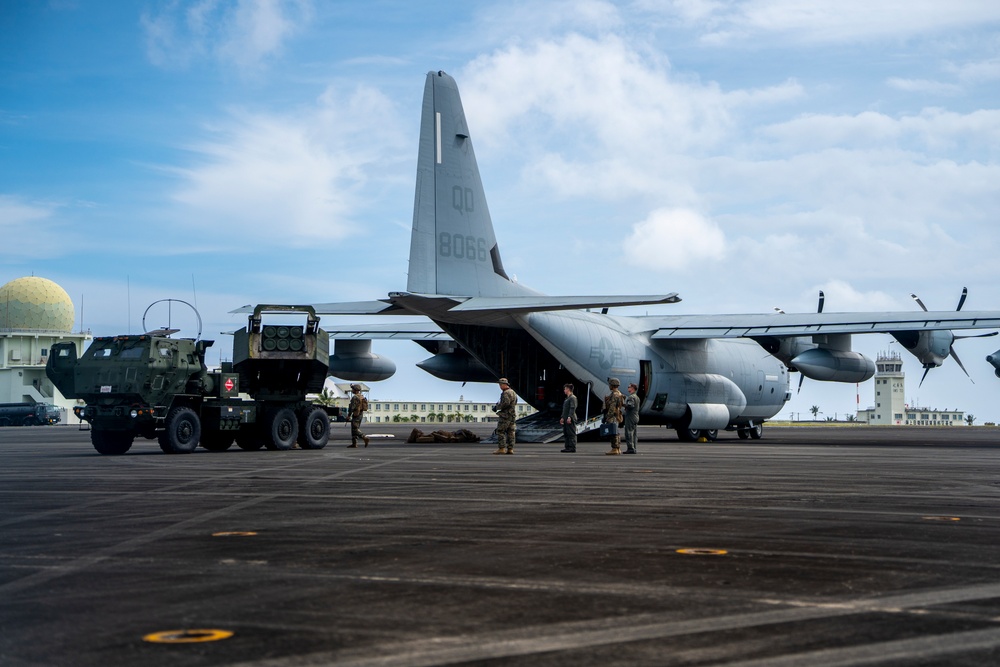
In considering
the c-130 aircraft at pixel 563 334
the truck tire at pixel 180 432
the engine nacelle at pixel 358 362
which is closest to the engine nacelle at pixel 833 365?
the c-130 aircraft at pixel 563 334

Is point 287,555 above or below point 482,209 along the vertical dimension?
below

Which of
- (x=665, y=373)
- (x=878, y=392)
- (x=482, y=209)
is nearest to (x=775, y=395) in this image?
(x=665, y=373)

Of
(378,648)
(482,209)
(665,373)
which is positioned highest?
(482,209)

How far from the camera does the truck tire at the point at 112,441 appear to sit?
24812 mm

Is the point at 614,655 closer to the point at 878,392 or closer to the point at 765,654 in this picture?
the point at 765,654

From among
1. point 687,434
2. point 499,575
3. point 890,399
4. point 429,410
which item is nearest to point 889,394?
point 890,399

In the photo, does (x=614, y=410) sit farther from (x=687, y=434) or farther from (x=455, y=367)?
(x=455, y=367)

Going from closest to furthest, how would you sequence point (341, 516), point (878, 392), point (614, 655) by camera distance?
point (614, 655) < point (341, 516) < point (878, 392)

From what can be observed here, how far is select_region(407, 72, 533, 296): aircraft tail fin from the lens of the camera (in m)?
27.5

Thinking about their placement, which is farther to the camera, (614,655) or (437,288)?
(437,288)

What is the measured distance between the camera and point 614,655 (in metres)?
4.59

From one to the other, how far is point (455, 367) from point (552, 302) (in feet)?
40.6

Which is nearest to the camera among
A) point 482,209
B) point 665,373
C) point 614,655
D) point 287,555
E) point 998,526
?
point 614,655

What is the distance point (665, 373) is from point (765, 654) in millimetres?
30325
